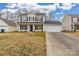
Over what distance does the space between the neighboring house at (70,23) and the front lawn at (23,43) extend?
234 mm

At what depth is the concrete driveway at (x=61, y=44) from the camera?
1.84 m

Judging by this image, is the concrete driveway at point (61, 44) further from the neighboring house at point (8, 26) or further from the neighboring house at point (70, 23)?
the neighboring house at point (8, 26)

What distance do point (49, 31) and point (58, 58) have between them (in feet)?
0.92

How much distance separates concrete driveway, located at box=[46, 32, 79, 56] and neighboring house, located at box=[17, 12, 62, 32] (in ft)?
0.21

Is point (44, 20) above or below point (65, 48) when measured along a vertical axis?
above

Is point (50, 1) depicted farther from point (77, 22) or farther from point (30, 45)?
point (30, 45)

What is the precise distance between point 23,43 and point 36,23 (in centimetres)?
24

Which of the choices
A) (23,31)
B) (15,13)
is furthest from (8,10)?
(23,31)

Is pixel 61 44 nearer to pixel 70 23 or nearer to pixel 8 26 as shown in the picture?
pixel 70 23

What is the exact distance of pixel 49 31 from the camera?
1.88m

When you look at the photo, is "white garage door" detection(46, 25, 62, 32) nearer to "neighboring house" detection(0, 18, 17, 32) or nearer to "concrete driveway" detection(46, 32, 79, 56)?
"concrete driveway" detection(46, 32, 79, 56)

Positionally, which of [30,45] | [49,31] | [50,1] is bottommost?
[30,45]

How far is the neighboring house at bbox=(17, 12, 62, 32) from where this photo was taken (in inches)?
73.6

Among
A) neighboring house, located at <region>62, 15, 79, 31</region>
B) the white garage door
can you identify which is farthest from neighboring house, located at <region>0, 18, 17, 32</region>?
neighboring house, located at <region>62, 15, 79, 31</region>
